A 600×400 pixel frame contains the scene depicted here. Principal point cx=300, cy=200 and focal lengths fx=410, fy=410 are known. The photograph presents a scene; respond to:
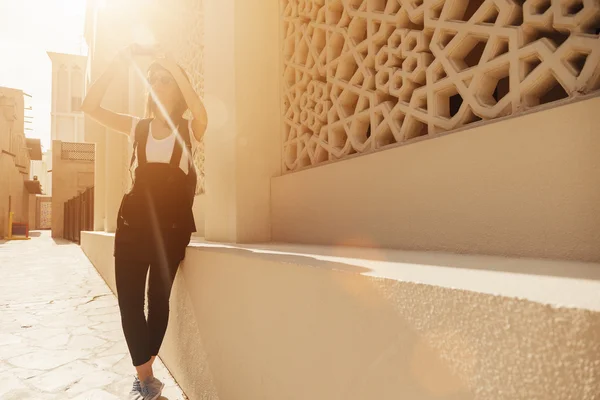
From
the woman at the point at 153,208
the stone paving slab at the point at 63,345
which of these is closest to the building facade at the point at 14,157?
the stone paving slab at the point at 63,345

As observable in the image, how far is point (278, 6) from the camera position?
2.81 metres

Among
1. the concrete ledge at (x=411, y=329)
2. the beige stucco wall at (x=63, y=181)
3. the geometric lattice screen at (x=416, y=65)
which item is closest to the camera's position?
the concrete ledge at (x=411, y=329)

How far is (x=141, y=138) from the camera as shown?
2.18 metres

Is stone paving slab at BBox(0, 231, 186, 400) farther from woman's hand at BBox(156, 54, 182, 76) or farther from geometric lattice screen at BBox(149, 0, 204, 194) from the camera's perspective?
woman's hand at BBox(156, 54, 182, 76)

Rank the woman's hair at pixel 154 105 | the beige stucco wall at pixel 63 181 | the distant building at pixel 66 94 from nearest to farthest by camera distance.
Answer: the woman's hair at pixel 154 105 → the beige stucco wall at pixel 63 181 → the distant building at pixel 66 94

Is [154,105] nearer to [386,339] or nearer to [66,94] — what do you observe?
[386,339]

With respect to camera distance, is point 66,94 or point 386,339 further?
point 66,94

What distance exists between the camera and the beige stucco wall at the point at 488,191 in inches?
45.8

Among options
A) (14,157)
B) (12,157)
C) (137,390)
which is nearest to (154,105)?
(137,390)

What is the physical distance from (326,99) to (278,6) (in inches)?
37.0

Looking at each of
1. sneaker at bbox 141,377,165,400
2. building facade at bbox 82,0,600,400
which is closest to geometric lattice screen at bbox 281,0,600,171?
building facade at bbox 82,0,600,400

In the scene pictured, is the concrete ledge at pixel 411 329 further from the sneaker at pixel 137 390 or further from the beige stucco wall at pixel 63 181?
the beige stucco wall at pixel 63 181

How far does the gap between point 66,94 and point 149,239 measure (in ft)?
127

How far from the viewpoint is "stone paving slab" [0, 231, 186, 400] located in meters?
2.38
